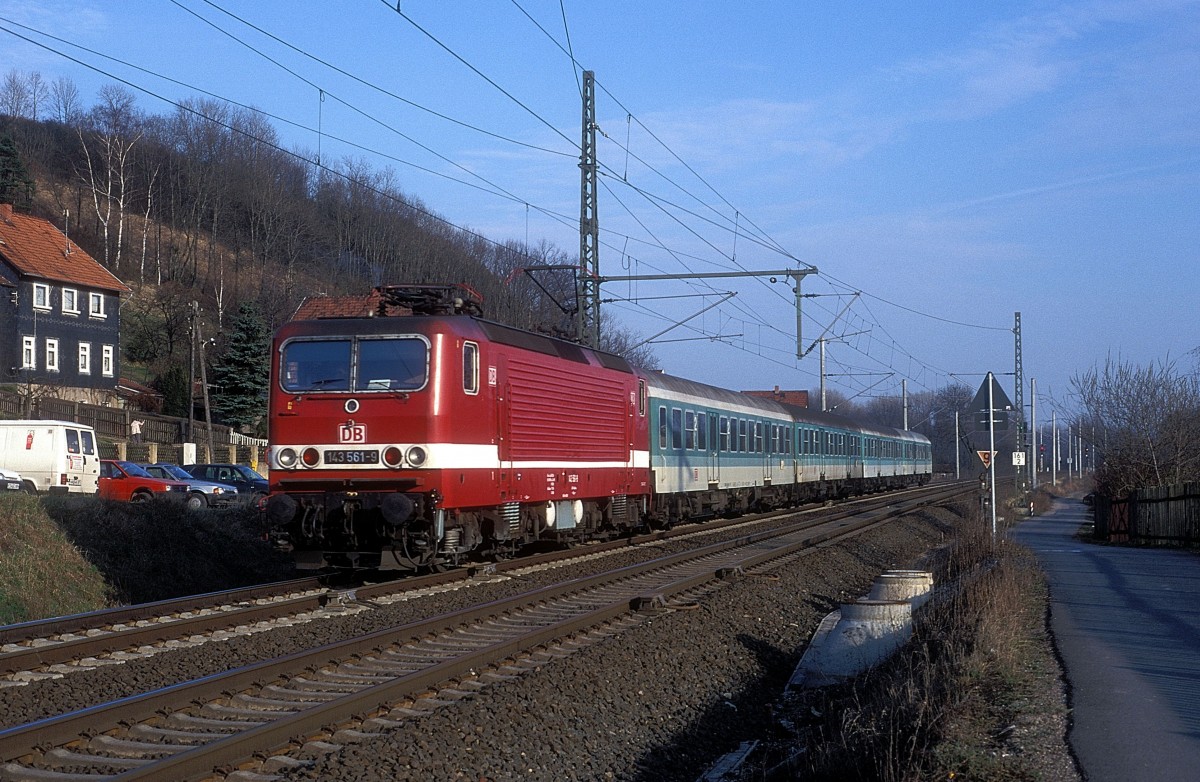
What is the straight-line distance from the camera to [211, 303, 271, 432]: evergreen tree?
5444 cm

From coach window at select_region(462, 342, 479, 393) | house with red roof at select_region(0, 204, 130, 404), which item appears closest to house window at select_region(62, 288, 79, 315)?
house with red roof at select_region(0, 204, 130, 404)

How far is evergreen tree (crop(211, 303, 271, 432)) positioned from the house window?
310 inches

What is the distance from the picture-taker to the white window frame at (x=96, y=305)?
189ft

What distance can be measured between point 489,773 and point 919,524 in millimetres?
24888

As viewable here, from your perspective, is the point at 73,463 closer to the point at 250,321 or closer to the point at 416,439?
the point at 416,439

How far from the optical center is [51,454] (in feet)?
88.9

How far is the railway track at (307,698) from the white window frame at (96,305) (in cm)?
5102

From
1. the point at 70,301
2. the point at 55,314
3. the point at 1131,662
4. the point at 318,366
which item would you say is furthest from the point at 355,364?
the point at 70,301

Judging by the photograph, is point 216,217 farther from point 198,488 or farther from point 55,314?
point 198,488

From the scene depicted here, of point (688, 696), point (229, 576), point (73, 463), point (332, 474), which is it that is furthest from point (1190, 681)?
point (73, 463)

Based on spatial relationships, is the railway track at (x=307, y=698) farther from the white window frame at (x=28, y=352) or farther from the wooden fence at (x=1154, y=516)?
the white window frame at (x=28, y=352)

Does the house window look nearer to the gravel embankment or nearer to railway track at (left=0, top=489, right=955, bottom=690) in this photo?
railway track at (left=0, top=489, right=955, bottom=690)

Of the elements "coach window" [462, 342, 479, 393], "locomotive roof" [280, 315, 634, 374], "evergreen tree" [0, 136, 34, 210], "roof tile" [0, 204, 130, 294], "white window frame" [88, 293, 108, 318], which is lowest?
"coach window" [462, 342, 479, 393]

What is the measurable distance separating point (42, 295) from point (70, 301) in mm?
1761
